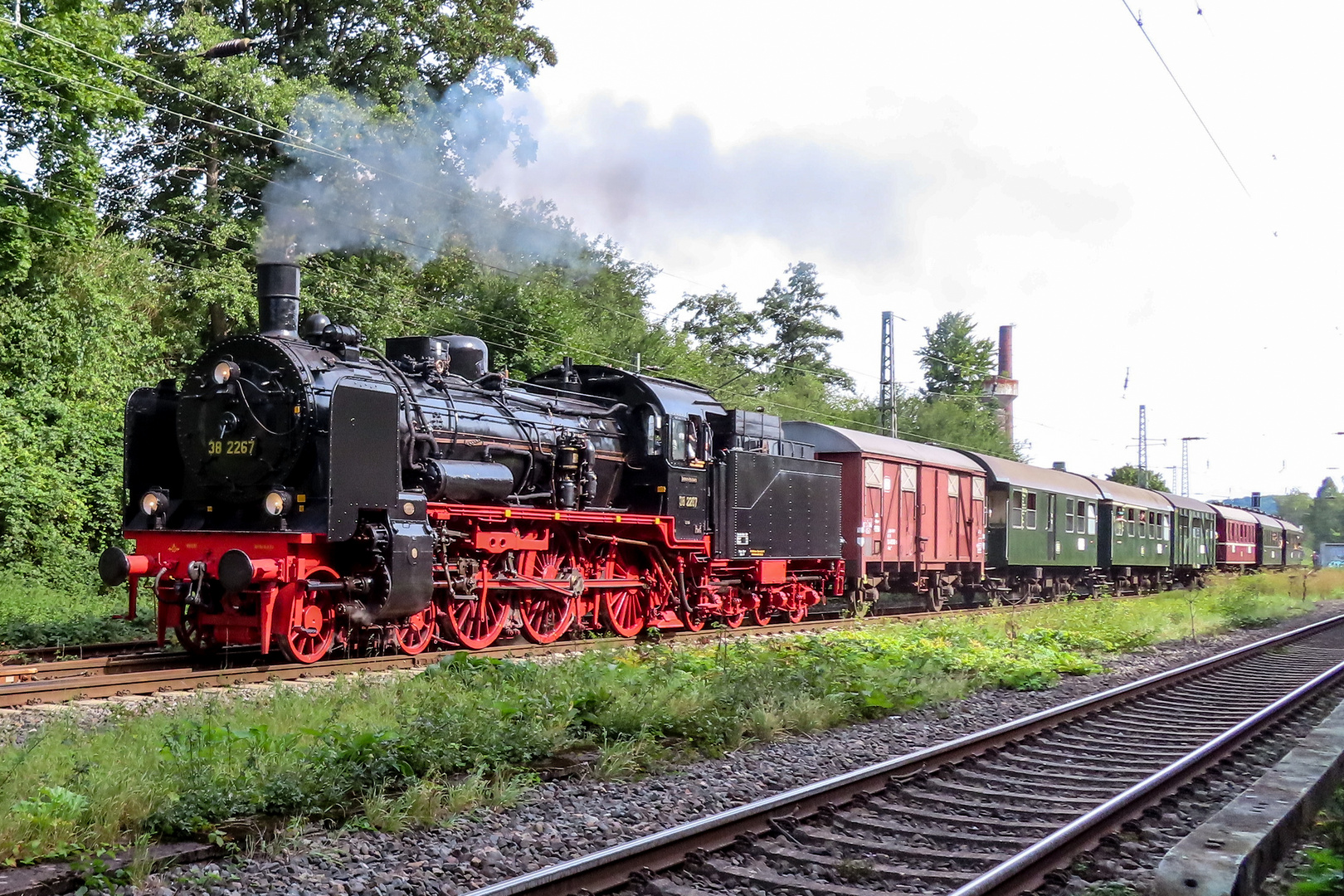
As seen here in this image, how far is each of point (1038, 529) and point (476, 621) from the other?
17.5m

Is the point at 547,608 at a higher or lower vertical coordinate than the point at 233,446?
lower

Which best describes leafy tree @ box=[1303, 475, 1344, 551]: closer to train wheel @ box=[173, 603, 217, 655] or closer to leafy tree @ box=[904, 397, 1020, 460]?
leafy tree @ box=[904, 397, 1020, 460]

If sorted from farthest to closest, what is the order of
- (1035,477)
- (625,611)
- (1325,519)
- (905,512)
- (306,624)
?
(1325,519)
(1035,477)
(905,512)
(625,611)
(306,624)

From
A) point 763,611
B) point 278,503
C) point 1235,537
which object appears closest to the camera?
point 278,503

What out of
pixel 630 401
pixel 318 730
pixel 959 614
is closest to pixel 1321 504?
pixel 959 614

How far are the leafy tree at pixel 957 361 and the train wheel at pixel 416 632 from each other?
5133cm

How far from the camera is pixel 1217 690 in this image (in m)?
12.0

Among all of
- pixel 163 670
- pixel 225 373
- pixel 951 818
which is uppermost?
pixel 225 373

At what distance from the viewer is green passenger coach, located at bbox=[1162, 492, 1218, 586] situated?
36094mm

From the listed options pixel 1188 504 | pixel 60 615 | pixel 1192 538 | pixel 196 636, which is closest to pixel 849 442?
pixel 196 636

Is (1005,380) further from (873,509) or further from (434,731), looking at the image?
(434,731)

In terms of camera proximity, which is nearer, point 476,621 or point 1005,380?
point 476,621

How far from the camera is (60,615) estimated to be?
575 inches

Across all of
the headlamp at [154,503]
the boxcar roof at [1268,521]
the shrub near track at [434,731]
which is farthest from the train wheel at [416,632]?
the boxcar roof at [1268,521]
